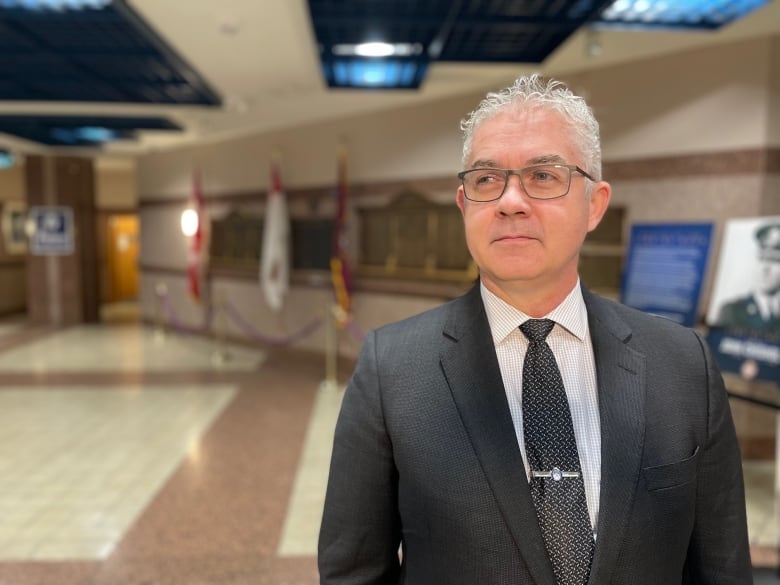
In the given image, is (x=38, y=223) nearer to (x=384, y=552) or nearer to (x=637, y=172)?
(x=637, y=172)

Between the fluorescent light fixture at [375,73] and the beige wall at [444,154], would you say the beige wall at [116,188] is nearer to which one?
the beige wall at [444,154]

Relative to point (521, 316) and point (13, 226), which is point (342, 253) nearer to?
point (521, 316)

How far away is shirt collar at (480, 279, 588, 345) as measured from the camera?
1128 mm

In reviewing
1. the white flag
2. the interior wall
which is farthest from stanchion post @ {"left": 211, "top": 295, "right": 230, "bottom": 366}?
the interior wall

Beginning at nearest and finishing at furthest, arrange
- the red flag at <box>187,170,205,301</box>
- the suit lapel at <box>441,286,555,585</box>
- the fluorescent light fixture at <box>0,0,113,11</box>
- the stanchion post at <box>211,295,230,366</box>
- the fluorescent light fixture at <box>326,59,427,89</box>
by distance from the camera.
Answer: the suit lapel at <box>441,286,555,585</box>
the fluorescent light fixture at <box>0,0,113,11</box>
the fluorescent light fixture at <box>326,59,427,89</box>
the stanchion post at <box>211,295,230,366</box>
the red flag at <box>187,170,205,301</box>

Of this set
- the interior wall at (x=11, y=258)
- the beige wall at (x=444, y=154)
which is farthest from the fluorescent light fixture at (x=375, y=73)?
the interior wall at (x=11, y=258)

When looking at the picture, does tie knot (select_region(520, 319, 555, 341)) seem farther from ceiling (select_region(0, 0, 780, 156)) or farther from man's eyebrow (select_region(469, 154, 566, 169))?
ceiling (select_region(0, 0, 780, 156))

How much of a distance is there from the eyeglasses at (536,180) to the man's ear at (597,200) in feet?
0.21

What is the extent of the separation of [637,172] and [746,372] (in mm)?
1999

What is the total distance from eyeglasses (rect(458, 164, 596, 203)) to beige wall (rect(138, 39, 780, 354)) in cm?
419

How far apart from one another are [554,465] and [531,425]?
0.08 metres

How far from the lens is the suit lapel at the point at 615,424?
1.00 metres

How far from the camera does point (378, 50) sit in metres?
5.11

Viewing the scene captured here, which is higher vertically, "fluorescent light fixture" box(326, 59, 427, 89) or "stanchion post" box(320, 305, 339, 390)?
"fluorescent light fixture" box(326, 59, 427, 89)
